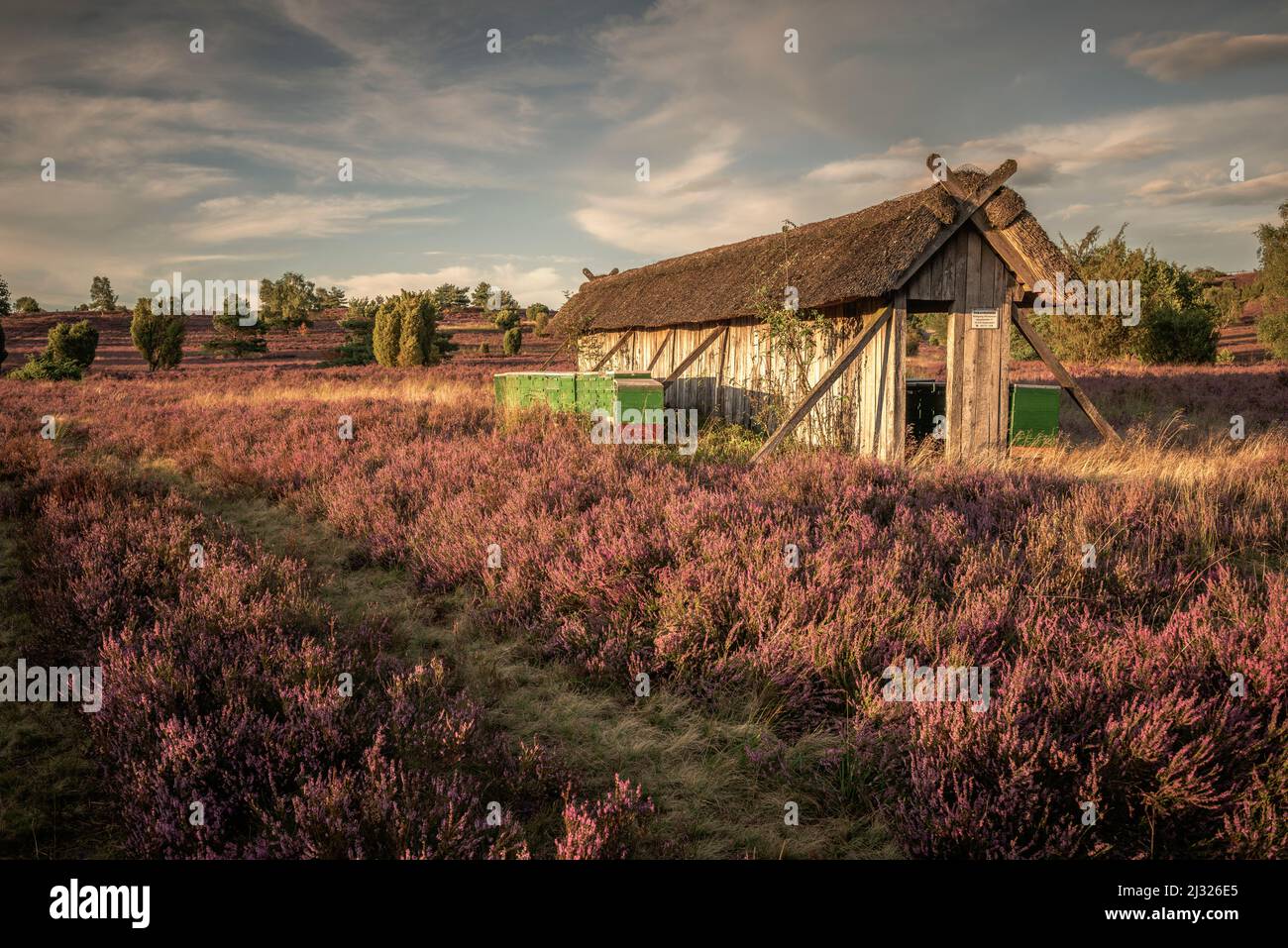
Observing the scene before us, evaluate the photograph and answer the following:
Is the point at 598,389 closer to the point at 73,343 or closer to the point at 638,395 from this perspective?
the point at 638,395

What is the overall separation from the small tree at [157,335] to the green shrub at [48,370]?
12.9ft

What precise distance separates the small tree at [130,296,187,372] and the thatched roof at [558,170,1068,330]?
23927 mm

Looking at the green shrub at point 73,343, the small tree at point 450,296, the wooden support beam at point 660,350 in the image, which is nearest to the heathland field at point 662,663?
the wooden support beam at point 660,350

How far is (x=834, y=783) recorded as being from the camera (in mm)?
2992

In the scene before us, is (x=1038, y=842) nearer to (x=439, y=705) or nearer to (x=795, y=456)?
(x=439, y=705)

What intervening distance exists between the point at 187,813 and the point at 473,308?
104734mm

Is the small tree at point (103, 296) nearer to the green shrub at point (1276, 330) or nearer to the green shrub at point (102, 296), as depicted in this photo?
the green shrub at point (102, 296)

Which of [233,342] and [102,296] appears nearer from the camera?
[233,342]

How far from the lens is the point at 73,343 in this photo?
27.6 meters

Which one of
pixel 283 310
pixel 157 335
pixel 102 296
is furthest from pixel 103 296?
pixel 157 335

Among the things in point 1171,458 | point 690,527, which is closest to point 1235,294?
point 1171,458

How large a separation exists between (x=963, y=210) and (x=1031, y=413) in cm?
338

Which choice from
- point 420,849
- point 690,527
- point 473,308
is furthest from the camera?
point 473,308

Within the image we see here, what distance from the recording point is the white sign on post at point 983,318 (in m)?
9.71
